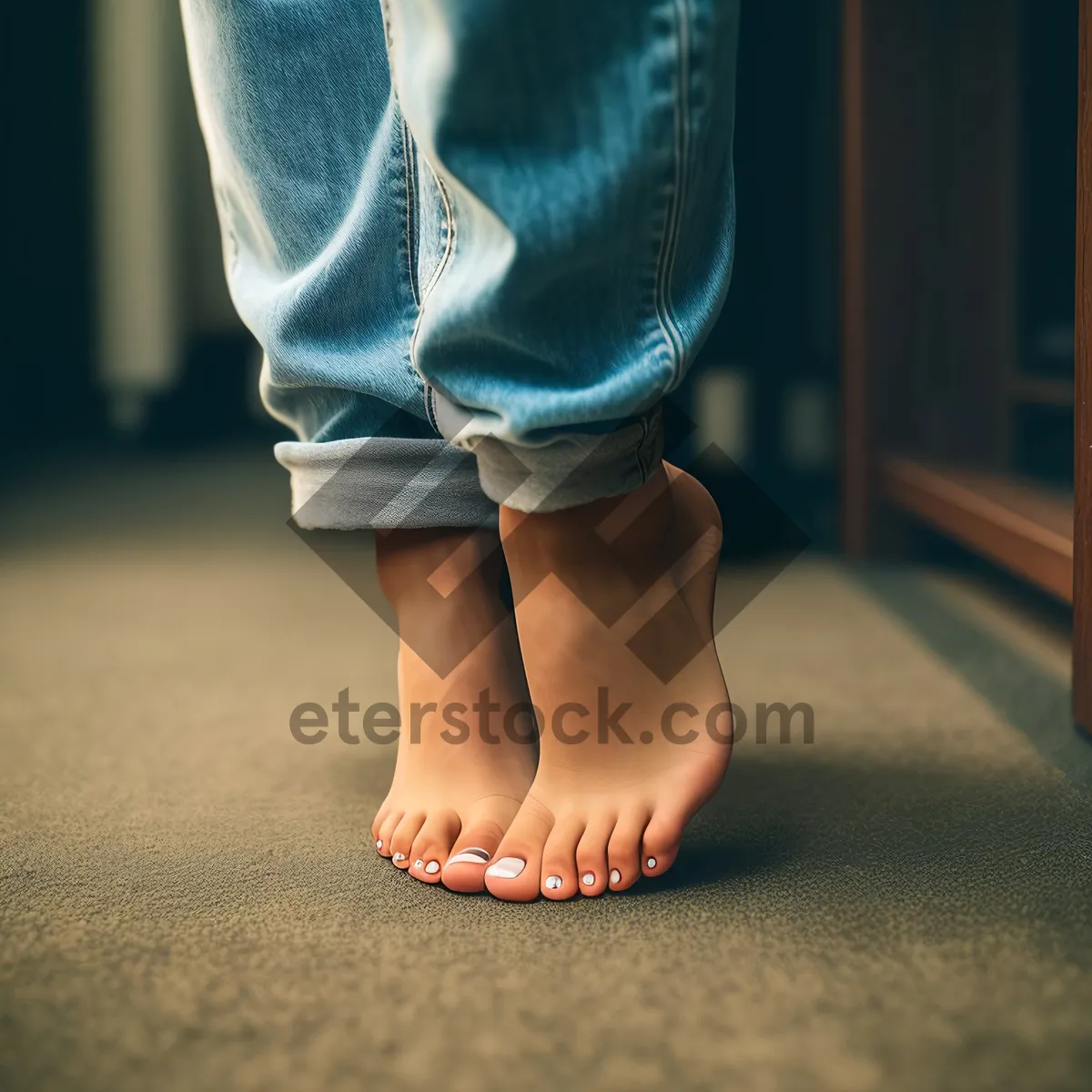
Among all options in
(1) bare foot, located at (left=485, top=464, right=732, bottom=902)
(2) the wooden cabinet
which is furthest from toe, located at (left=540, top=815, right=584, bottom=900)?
(2) the wooden cabinet

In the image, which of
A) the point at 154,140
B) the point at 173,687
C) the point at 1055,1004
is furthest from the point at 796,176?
the point at 154,140

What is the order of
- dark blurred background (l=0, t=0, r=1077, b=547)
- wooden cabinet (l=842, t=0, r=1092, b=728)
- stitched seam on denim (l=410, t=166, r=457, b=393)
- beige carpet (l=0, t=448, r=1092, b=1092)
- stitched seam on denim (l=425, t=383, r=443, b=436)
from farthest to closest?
dark blurred background (l=0, t=0, r=1077, b=547)
wooden cabinet (l=842, t=0, r=1092, b=728)
stitched seam on denim (l=425, t=383, r=443, b=436)
stitched seam on denim (l=410, t=166, r=457, b=393)
beige carpet (l=0, t=448, r=1092, b=1092)

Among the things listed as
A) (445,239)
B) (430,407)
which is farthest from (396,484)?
(445,239)

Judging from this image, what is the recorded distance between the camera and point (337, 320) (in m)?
0.66

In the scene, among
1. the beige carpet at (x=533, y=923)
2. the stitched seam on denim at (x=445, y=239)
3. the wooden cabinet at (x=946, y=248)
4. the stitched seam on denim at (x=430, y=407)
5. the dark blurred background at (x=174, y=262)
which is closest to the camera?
the beige carpet at (x=533, y=923)

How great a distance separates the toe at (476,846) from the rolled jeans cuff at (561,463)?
18 centimetres

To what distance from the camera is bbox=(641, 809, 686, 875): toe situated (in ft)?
1.98

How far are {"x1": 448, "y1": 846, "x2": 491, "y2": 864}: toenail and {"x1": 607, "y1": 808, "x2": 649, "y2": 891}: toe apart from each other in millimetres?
65

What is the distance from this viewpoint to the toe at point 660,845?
604mm

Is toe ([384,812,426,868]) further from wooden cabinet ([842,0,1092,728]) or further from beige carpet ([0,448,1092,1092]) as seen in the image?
wooden cabinet ([842,0,1092,728])

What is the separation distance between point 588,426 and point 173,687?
61 centimetres

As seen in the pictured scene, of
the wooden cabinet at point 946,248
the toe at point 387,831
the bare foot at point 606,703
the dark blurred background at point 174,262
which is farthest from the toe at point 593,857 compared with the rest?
the dark blurred background at point 174,262

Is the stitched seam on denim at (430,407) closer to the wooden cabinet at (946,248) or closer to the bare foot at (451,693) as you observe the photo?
the bare foot at (451,693)

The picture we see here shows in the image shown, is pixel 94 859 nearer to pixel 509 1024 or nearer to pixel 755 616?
pixel 509 1024
